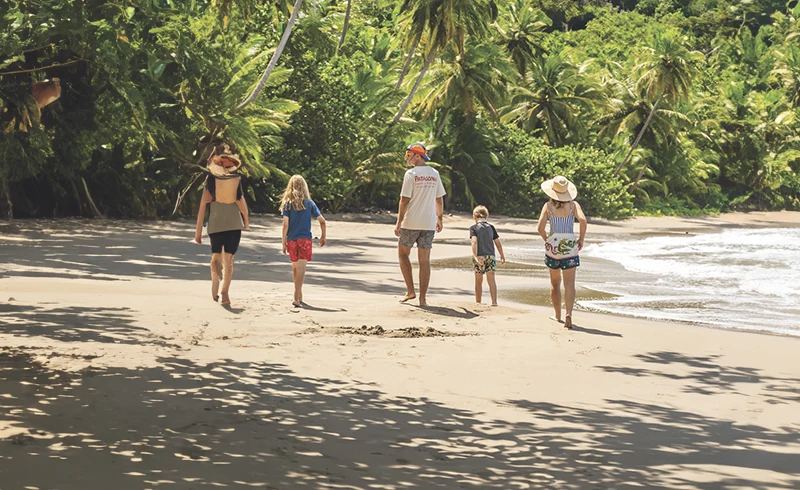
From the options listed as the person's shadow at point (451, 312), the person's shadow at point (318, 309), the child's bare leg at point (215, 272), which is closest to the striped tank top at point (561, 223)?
the person's shadow at point (451, 312)

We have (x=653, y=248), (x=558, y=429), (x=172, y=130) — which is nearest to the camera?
(x=558, y=429)

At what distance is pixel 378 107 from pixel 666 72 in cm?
1578

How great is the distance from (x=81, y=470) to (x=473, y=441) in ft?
6.35

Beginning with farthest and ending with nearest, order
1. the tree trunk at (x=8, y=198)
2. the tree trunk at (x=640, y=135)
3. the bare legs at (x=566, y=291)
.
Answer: the tree trunk at (x=640, y=135) < the tree trunk at (x=8, y=198) < the bare legs at (x=566, y=291)

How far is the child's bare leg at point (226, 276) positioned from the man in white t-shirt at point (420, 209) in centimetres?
167

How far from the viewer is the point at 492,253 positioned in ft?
38.5

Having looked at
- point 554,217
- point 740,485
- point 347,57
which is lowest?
point 740,485

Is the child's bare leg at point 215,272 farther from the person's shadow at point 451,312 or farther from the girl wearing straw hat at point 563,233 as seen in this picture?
the girl wearing straw hat at point 563,233

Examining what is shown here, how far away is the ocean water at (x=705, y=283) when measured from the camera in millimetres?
12211

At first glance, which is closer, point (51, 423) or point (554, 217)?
point (51, 423)

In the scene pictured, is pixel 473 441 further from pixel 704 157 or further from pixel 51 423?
pixel 704 157

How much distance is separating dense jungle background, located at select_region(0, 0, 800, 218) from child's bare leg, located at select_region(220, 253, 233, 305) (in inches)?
76.2

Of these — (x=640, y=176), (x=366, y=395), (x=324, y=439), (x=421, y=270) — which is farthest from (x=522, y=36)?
(x=324, y=439)

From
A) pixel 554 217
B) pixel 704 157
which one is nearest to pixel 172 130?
pixel 554 217
